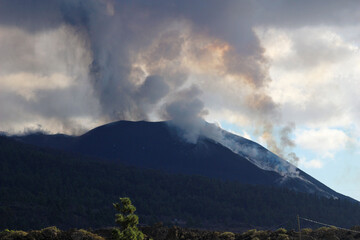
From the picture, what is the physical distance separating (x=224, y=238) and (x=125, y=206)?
37.5 m

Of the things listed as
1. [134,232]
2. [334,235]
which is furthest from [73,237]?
[334,235]

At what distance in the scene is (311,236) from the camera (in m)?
142

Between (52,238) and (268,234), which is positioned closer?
(52,238)

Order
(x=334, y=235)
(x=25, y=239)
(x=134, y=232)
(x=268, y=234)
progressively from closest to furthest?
(x=134, y=232), (x=25, y=239), (x=334, y=235), (x=268, y=234)

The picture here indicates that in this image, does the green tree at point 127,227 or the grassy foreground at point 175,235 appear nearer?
the green tree at point 127,227

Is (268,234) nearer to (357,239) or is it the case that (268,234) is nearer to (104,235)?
(357,239)

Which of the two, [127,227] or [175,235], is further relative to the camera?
[175,235]

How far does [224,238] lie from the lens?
6019 inches

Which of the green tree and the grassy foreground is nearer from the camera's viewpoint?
the green tree

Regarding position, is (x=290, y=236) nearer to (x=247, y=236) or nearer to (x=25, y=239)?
(x=247, y=236)

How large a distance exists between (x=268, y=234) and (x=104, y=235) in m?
41.4

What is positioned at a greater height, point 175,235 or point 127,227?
point 175,235

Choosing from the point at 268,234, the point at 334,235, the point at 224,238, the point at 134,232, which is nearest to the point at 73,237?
the point at 134,232

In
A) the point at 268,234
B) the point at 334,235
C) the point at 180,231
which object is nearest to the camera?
the point at 334,235
